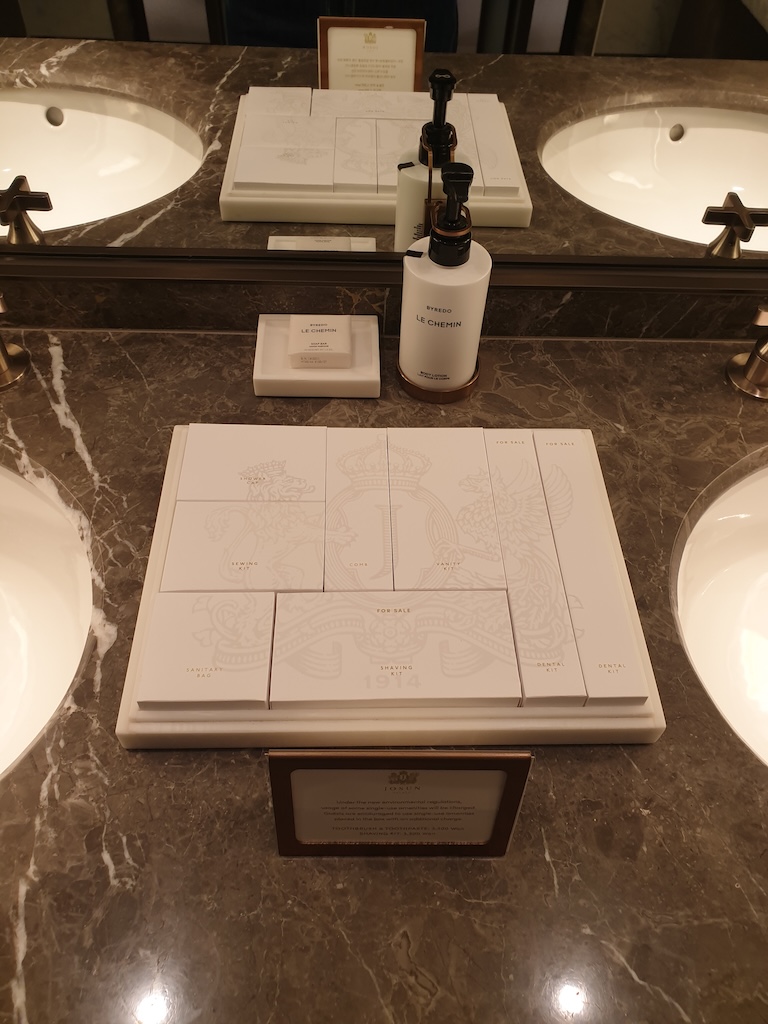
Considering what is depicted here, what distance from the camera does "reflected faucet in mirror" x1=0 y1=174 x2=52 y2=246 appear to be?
875mm

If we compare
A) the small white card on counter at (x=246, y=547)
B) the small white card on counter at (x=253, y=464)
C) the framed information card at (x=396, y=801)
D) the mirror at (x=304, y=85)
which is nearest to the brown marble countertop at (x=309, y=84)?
the mirror at (x=304, y=85)

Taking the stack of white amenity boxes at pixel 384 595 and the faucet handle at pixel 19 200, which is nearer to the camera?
the stack of white amenity boxes at pixel 384 595

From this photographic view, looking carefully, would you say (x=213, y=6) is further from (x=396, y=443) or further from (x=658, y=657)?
(x=658, y=657)

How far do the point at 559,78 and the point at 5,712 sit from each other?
0.98m

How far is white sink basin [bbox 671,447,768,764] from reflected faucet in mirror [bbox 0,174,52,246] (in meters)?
0.83

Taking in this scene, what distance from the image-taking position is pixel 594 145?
39.1 inches

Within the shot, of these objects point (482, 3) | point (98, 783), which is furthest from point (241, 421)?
point (482, 3)

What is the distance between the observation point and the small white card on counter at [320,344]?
0.90 meters

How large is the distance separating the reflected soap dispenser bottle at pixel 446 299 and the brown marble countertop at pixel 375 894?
32 centimetres

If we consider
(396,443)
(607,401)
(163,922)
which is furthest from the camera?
(607,401)

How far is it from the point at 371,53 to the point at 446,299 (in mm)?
337

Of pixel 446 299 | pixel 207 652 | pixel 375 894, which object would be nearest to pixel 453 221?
pixel 446 299

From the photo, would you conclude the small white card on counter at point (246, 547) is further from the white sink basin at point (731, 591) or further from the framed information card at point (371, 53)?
the framed information card at point (371, 53)

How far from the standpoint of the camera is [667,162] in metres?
1.00
